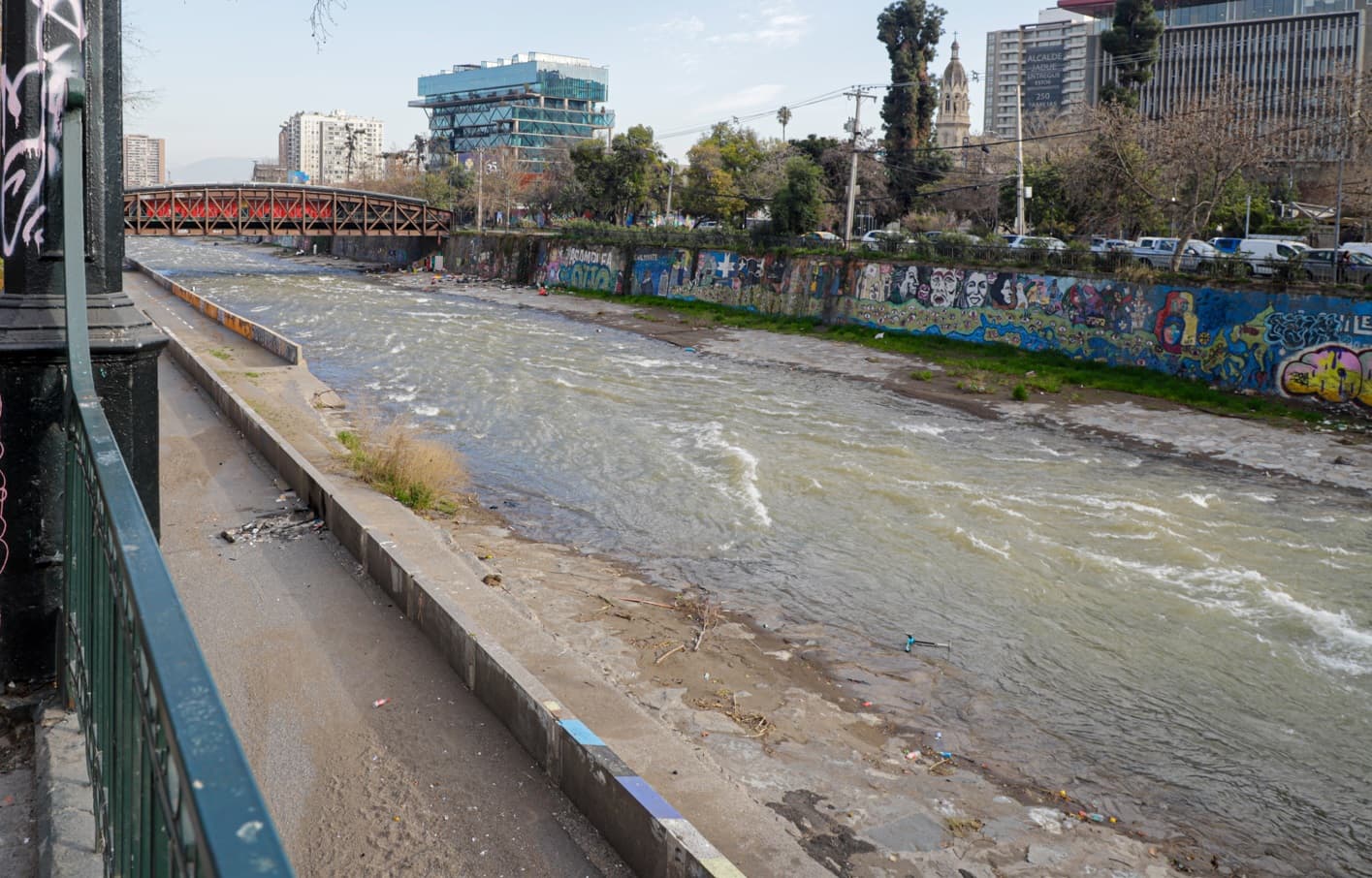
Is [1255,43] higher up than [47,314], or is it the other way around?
[1255,43]

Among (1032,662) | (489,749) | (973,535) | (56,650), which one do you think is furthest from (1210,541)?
(56,650)

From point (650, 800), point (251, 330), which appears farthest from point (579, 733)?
point (251, 330)

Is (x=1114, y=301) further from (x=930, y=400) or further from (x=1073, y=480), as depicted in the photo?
(x=1073, y=480)

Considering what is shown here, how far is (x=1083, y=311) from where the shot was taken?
3269 centimetres

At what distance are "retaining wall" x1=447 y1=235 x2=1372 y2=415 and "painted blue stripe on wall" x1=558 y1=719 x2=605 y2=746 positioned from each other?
78.0 ft

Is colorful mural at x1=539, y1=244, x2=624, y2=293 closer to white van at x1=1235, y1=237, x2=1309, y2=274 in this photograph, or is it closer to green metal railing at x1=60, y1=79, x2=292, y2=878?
white van at x1=1235, y1=237, x2=1309, y2=274

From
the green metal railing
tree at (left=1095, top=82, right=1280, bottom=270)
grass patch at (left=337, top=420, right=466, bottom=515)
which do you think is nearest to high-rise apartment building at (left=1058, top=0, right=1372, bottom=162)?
tree at (left=1095, top=82, right=1280, bottom=270)

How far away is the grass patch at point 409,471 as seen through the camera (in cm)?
1559

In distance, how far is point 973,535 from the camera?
16.3m

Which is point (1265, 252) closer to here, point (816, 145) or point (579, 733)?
point (816, 145)

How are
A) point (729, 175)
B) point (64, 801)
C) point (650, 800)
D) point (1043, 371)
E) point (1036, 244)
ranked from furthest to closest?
point (729, 175)
point (1036, 244)
point (1043, 371)
point (650, 800)
point (64, 801)

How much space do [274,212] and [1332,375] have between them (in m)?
62.6

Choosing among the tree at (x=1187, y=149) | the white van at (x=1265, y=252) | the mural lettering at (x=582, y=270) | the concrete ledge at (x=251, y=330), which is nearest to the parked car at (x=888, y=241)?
the tree at (x=1187, y=149)

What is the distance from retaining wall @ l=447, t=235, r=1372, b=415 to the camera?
26422 millimetres
